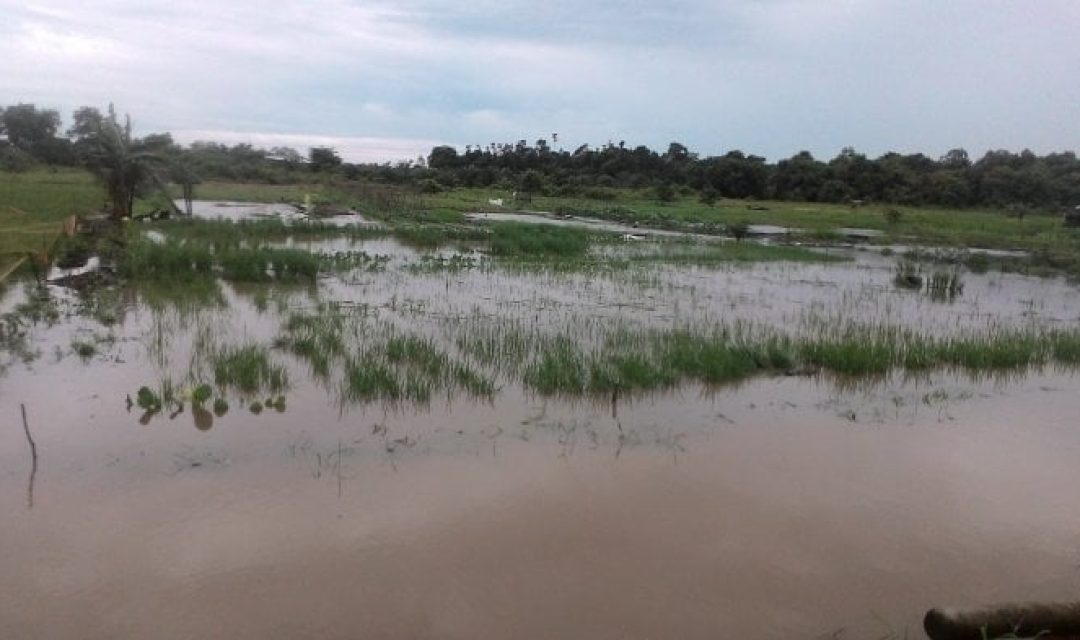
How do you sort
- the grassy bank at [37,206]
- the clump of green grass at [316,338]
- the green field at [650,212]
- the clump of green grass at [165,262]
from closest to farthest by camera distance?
the clump of green grass at [316,338]
the clump of green grass at [165,262]
the grassy bank at [37,206]
the green field at [650,212]

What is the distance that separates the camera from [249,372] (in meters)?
6.60

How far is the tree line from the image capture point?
3431 centimetres

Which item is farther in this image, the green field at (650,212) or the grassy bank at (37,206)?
the green field at (650,212)

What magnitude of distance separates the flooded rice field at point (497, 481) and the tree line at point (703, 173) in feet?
71.5

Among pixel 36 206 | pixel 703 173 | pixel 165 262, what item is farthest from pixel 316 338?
pixel 703 173

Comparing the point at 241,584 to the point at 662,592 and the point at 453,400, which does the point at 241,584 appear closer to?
the point at 662,592

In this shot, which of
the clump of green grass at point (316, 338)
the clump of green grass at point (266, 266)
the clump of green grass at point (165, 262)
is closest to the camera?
the clump of green grass at point (316, 338)

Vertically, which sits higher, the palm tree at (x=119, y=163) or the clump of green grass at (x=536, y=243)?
the palm tree at (x=119, y=163)

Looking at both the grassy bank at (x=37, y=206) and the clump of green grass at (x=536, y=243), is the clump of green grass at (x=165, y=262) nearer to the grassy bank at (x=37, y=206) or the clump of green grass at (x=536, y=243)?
the grassy bank at (x=37, y=206)

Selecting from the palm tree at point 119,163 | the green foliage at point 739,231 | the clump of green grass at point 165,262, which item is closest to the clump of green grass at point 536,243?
the green foliage at point 739,231

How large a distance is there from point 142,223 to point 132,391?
1220 centimetres

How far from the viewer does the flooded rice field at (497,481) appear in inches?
147

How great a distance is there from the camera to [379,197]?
95.9ft

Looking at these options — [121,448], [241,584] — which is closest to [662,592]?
[241,584]
